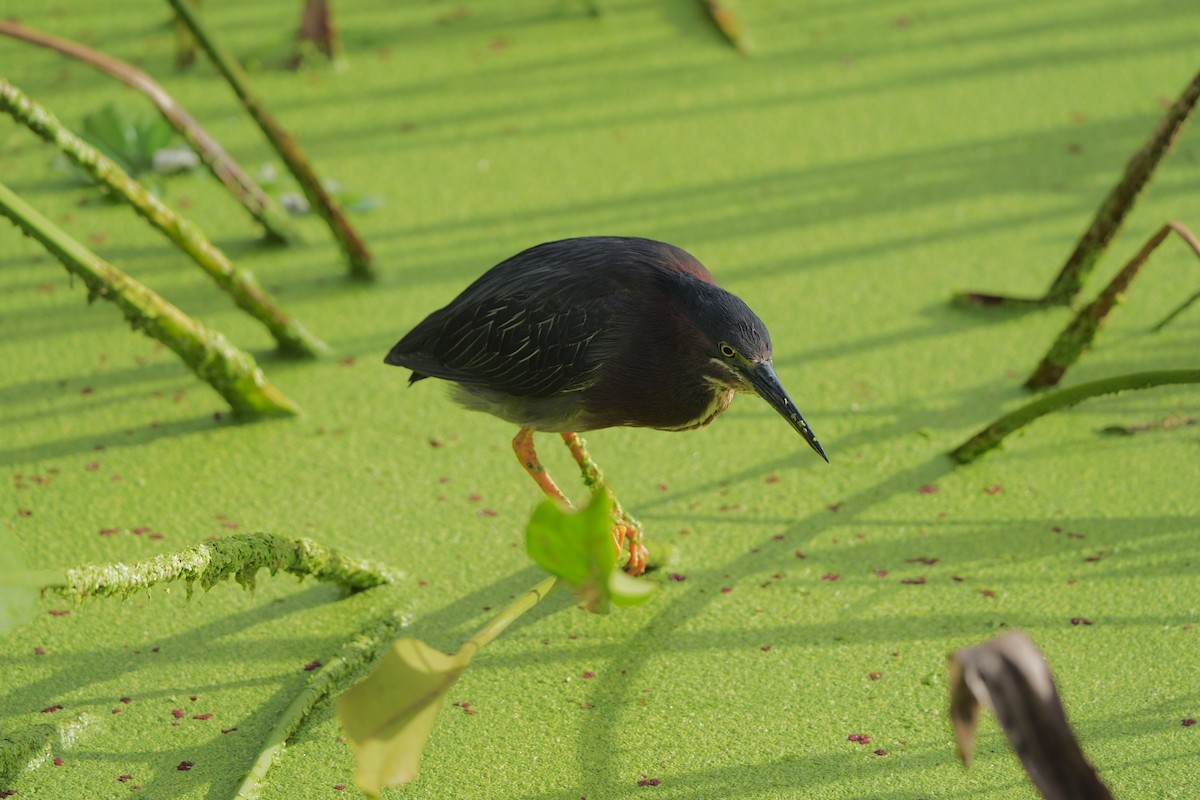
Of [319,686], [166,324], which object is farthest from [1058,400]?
[166,324]

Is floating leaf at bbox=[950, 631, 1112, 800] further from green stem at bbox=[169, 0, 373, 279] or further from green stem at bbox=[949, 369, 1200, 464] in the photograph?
green stem at bbox=[169, 0, 373, 279]

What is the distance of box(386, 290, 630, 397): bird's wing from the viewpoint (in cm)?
217

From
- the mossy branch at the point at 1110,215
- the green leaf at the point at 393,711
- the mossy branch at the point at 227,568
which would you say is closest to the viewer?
the green leaf at the point at 393,711

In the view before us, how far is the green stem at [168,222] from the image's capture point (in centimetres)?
248

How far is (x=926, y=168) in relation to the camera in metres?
3.71

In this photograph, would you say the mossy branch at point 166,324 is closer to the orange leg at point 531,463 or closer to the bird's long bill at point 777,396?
the orange leg at point 531,463

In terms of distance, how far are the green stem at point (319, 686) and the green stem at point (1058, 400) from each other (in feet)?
3.92

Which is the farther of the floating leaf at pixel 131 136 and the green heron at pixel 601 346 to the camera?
the floating leaf at pixel 131 136

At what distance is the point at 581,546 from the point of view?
1.36m

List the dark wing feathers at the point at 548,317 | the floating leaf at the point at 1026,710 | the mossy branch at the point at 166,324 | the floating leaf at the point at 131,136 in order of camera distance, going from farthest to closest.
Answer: the floating leaf at the point at 131,136 < the mossy branch at the point at 166,324 < the dark wing feathers at the point at 548,317 < the floating leaf at the point at 1026,710

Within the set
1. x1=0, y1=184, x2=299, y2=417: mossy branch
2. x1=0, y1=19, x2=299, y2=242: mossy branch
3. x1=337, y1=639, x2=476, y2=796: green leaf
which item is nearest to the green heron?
x1=0, y1=184, x2=299, y2=417: mossy branch

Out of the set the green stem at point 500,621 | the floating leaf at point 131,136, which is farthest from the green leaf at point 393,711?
the floating leaf at point 131,136

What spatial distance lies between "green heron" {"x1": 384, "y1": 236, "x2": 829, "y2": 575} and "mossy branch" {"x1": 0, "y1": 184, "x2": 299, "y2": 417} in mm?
506

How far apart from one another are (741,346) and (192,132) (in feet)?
5.36
